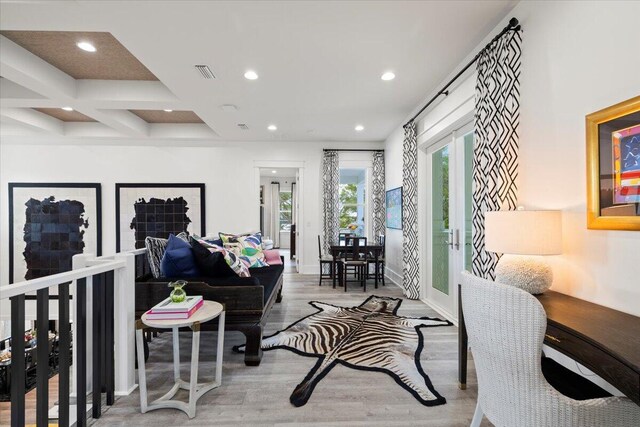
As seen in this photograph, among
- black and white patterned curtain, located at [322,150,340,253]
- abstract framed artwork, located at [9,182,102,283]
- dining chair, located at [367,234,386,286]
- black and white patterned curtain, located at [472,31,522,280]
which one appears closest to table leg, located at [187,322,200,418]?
black and white patterned curtain, located at [472,31,522,280]

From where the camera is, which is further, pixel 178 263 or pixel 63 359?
pixel 178 263

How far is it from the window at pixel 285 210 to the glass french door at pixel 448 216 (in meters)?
6.76

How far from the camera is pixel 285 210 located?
1048 cm

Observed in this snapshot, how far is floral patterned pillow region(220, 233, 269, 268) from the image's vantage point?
12.1 feet

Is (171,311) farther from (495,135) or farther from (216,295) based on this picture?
(495,135)

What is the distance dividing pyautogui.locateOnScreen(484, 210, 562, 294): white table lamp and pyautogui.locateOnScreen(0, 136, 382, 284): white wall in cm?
456

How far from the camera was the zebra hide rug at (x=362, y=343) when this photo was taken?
2.18 meters

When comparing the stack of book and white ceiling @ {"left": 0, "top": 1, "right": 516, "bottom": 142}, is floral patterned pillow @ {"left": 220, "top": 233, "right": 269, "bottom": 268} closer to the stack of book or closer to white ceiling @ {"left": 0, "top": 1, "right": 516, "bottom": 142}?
the stack of book

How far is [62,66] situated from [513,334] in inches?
192

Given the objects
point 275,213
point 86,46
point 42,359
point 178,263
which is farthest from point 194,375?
point 275,213

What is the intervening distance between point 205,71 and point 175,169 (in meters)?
3.37

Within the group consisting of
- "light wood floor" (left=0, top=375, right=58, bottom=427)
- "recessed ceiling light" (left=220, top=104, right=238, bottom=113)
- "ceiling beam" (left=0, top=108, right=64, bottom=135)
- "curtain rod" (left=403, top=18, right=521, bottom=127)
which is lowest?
"light wood floor" (left=0, top=375, right=58, bottom=427)

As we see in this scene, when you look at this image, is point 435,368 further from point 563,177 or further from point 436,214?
point 436,214

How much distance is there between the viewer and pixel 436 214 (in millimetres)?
3980
